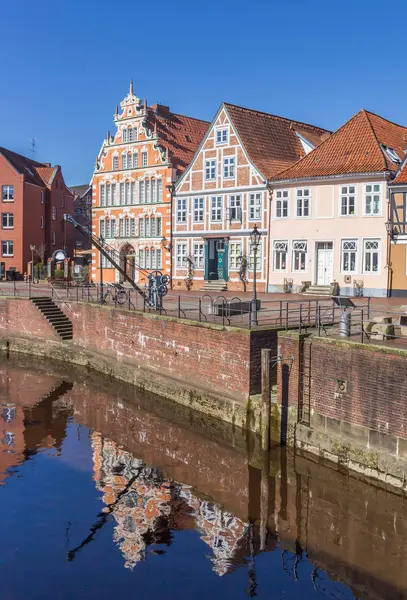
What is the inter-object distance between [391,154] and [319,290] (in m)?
7.97

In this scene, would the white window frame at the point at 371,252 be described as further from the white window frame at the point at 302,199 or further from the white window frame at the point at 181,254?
the white window frame at the point at 181,254

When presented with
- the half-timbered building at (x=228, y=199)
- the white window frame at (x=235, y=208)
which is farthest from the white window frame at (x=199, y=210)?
the white window frame at (x=235, y=208)

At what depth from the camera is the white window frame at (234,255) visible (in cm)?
3754

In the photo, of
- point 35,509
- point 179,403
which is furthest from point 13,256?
point 35,509

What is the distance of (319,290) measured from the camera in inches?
1313

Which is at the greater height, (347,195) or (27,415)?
(347,195)

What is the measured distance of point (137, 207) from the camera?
42.7m

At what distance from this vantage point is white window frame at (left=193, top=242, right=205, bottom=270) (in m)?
39.3

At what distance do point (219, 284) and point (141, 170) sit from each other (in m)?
10.3

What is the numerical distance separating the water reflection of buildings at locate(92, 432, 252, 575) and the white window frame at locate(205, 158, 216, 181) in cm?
2520

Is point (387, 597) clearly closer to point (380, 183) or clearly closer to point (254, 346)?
point (254, 346)

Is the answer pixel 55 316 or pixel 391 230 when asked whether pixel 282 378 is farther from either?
pixel 391 230

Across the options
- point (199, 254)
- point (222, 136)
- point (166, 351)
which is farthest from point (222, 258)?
point (166, 351)

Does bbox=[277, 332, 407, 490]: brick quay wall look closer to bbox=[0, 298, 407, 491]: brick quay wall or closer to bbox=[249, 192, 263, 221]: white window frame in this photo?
bbox=[0, 298, 407, 491]: brick quay wall
